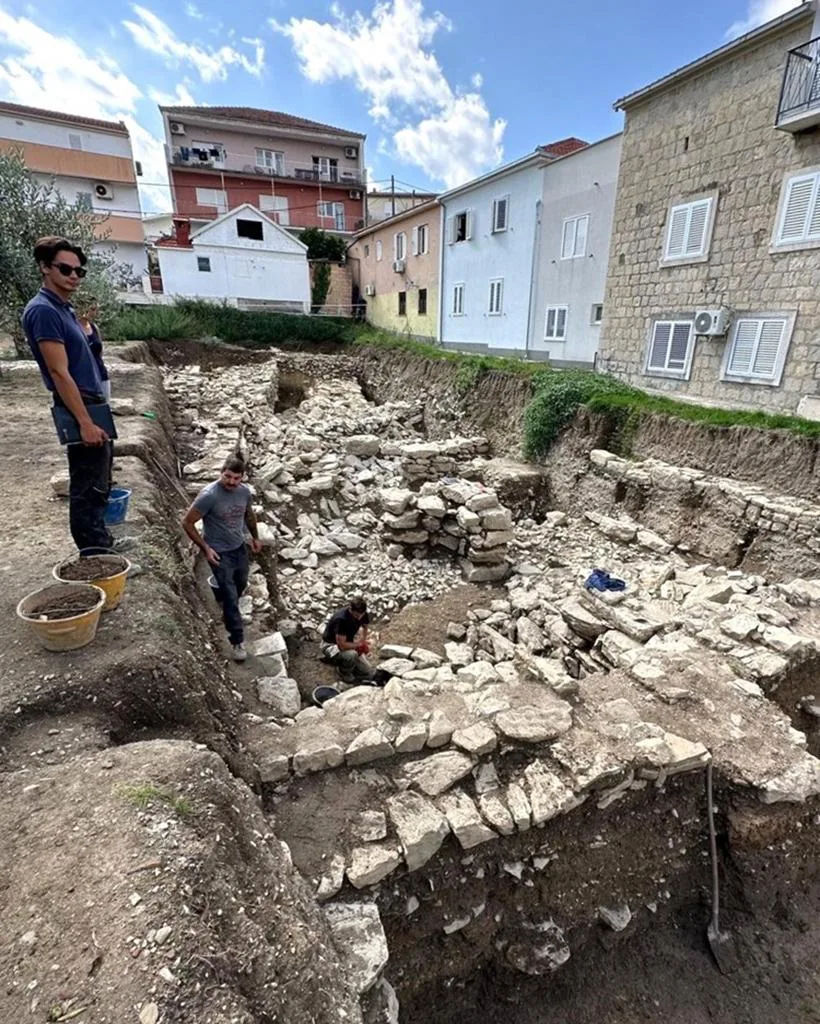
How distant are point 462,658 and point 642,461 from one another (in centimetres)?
539

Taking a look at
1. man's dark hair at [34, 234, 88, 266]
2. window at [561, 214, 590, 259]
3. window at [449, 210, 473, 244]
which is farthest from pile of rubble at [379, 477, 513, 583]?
window at [449, 210, 473, 244]

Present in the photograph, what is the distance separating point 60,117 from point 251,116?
430 inches

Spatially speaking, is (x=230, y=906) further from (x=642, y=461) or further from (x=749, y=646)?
(x=642, y=461)

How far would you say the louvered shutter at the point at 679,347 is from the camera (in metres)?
11.1

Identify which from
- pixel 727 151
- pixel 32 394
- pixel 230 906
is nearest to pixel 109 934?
pixel 230 906

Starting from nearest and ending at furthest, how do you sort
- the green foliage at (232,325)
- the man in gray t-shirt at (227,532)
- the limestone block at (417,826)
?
the limestone block at (417,826)
the man in gray t-shirt at (227,532)
the green foliage at (232,325)

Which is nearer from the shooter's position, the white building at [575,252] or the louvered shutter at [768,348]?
the louvered shutter at [768,348]

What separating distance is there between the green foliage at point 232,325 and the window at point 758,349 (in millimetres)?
16834

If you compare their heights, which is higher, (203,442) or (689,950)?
(203,442)

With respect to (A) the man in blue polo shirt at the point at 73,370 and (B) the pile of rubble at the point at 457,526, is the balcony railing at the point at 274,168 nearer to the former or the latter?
(B) the pile of rubble at the point at 457,526

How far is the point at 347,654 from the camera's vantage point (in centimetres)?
515

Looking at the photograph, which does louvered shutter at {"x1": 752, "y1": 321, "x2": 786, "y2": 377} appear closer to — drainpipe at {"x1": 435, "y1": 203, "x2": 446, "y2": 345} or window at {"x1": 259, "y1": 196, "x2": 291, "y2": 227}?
drainpipe at {"x1": 435, "y1": 203, "x2": 446, "y2": 345}

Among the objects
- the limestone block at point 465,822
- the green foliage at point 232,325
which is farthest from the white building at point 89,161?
the limestone block at point 465,822

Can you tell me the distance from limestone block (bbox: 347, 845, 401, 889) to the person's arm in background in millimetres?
2855
